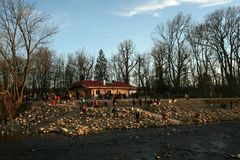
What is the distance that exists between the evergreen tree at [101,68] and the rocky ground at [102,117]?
135 ft

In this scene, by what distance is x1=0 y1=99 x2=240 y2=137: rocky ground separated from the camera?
106ft

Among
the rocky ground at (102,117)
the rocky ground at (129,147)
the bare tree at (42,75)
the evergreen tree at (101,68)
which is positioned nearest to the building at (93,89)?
the bare tree at (42,75)

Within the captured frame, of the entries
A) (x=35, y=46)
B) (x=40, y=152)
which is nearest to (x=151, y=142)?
(x=40, y=152)

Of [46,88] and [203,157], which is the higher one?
[46,88]

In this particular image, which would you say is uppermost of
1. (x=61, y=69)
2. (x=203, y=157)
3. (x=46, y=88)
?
(x=61, y=69)

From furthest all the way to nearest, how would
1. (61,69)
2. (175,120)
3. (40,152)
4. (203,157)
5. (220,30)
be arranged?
(61,69)
(220,30)
(175,120)
(40,152)
(203,157)

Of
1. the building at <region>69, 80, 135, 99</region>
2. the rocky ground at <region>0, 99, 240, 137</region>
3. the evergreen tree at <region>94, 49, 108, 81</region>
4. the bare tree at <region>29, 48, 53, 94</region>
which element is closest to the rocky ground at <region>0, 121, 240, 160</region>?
the rocky ground at <region>0, 99, 240, 137</region>

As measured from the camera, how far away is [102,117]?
3678cm

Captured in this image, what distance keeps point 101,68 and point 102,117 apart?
173 feet

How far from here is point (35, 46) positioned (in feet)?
153

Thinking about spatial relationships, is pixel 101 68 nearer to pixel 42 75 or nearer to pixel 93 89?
pixel 42 75

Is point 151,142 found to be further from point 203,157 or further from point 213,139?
point 203,157

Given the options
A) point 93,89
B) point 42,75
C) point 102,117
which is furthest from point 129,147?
point 42,75

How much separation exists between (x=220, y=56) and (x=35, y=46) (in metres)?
37.4
